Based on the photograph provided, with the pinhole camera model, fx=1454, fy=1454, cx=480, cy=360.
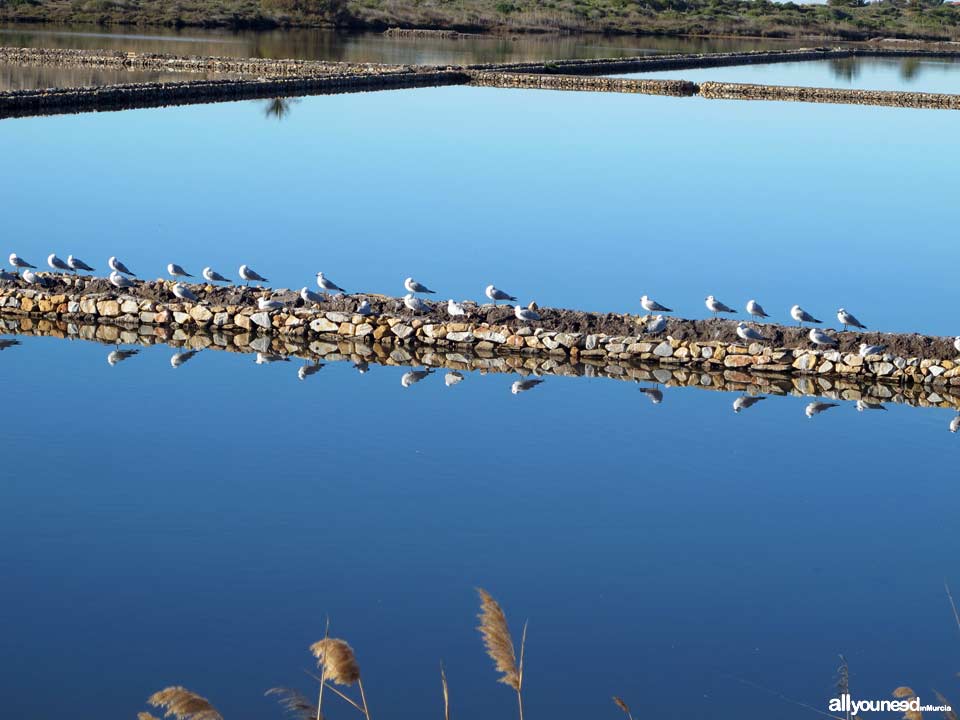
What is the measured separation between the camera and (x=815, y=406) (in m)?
11.9

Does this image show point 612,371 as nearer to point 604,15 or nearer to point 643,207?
point 643,207

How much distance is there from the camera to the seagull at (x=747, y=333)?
494 inches

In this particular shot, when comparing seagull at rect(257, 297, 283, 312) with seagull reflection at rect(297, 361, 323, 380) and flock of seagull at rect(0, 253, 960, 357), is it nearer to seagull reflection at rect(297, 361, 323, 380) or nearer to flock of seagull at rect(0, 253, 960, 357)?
flock of seagull at rect(0, 253, 960, 357)

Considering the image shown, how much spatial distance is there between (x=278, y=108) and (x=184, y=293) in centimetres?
2032

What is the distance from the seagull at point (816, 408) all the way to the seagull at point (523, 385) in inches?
86.9

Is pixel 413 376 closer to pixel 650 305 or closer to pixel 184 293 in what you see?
pixel 650 305

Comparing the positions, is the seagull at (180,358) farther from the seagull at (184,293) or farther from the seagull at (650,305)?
the seagull at (650,305)

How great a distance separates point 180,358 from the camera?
12641 mm

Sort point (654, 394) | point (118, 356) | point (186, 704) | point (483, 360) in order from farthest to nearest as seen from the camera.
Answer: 1. point (483, 360)
2. point (118, 356)
3. point (654, 394)
4. point (186, 704)

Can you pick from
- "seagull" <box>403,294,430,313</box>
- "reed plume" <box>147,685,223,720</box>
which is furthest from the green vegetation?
"reed plume" <box>147,685,223,720</box>

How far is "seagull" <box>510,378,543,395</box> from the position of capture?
39.2ft

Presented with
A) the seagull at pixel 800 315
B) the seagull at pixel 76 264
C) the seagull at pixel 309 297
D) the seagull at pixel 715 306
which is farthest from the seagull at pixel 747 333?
the seagull at pixel 76 264

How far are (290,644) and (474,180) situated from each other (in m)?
16.7

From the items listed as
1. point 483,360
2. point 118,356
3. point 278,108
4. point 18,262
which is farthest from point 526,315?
point 278,108
